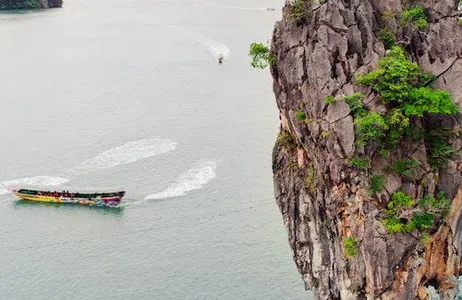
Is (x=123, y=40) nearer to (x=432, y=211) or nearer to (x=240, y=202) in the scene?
(x=240, y=202)

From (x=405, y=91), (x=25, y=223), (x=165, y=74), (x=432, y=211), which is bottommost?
(x=25, y=223)

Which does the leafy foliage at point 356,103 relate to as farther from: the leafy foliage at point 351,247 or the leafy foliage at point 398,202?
the leafy foliage at point 351,247

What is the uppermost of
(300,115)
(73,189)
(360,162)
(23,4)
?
(300,115)

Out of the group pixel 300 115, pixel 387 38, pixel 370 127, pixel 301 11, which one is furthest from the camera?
pixel 300 115

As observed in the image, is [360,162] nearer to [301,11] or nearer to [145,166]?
[301,11]

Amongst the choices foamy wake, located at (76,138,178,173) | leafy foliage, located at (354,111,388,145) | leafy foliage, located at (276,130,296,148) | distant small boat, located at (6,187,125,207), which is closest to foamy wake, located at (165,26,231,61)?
foamy wake, located at (76,138,178,173)

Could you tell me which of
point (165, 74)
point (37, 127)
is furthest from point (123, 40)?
point (37, 127)

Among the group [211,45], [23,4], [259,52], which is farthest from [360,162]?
[23,4]

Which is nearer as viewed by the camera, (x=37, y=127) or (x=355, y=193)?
(x=355, y=193)

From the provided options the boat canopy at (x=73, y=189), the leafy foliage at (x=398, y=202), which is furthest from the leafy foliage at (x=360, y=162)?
the boat canopy at (x=73, y=189)
